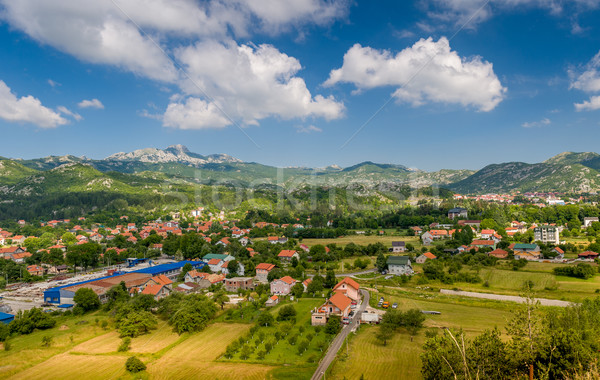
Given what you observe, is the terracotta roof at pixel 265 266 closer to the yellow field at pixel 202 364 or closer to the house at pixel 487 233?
the yellow field at pixel 202 364

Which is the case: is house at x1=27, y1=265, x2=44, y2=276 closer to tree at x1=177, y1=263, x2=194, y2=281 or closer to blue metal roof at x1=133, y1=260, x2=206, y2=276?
blue metal roof at x1=133, y1=260, x2=206, y2=276

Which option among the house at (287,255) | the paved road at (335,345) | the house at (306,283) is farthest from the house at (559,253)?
the house at (287,255)

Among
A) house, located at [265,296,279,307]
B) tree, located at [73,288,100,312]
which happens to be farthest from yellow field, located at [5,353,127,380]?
house, located at [265,296,279,307]

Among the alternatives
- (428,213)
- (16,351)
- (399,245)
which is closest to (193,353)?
(16,351)

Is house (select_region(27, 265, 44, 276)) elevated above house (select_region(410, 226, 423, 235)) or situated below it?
below

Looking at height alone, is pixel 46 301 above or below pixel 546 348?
below

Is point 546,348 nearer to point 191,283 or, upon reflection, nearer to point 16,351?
point 16,351

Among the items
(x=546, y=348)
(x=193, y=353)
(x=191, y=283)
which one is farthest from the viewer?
(x=191, y=283)
